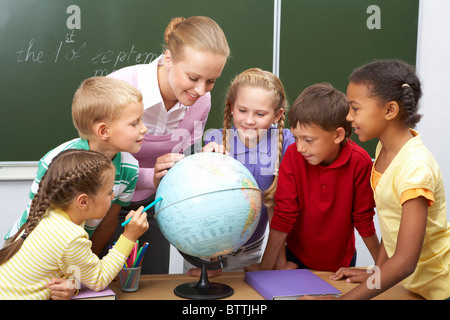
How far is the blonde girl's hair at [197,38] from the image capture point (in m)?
1.92

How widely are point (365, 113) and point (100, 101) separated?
3.11ft

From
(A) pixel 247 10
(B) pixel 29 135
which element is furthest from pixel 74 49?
(A) pixel 247 10

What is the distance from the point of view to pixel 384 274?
1468mm

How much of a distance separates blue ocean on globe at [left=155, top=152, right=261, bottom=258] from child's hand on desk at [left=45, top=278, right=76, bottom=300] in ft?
1.11

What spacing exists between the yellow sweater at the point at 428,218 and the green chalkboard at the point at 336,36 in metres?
2.03

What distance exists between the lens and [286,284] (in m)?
1.63

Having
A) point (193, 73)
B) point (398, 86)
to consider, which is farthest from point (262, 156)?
point (398, 86)

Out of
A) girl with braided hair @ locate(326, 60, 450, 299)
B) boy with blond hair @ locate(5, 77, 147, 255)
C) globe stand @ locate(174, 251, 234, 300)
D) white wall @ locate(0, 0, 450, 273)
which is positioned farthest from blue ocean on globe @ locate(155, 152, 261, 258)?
white wall @ locate(0, 0, 450, 273)

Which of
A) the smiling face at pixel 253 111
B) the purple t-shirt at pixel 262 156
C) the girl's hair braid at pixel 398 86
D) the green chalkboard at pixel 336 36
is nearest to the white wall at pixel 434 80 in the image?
the green chalkboard at pixel 336 36

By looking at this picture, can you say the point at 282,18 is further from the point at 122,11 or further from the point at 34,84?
the point at 34,84

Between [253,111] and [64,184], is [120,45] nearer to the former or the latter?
[253,111]

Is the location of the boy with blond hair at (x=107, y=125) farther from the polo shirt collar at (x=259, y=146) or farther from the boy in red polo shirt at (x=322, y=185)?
the boy in red polo shirt at (x=322, y=185)

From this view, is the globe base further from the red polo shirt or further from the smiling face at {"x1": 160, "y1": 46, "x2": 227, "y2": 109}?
the smiling face at {"x1": 160, "y1": 46, "x2": 227, "y2": 109}

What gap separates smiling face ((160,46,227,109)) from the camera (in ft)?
6.25
